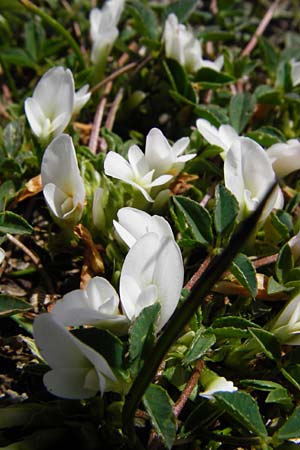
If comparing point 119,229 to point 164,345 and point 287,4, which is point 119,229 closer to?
point 164,345

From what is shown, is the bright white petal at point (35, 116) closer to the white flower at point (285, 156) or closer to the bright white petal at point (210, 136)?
the bright white petal at point (210, 136)

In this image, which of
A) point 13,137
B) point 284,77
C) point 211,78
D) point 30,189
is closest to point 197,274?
point 30,189

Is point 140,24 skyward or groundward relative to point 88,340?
skyward

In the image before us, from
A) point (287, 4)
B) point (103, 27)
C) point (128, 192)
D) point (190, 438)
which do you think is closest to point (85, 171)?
point (128, 192)

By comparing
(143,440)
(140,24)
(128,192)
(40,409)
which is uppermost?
(140,24)

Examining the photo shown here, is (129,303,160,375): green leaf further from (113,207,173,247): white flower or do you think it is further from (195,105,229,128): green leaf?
(195,105,229,128): green leaf

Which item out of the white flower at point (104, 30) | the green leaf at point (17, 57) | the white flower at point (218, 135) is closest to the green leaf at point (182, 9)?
the white flower at point (104, 30)
